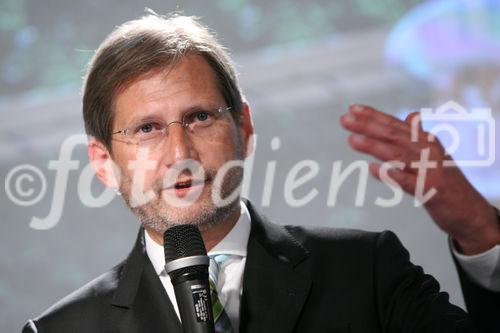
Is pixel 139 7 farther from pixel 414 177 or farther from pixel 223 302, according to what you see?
pixel 414 177

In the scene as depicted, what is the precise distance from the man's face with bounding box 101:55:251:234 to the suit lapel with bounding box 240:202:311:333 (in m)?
0.17

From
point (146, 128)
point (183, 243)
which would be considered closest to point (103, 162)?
point (146, 128)

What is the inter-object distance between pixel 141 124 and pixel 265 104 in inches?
62.6

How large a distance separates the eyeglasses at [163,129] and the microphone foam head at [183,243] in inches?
23.8

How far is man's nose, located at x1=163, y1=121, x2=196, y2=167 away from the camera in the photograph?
105 inches

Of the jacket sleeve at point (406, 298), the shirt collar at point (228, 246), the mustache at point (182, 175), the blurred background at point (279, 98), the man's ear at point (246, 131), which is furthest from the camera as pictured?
the blurred background at point (279, 98)

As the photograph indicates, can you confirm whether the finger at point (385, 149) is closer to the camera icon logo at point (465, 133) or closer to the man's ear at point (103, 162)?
the man's ear at point (103, 162)

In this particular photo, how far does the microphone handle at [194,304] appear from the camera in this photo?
1.98m

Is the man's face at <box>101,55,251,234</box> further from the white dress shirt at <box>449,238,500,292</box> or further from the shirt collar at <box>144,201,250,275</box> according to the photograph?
the white dress shirt at <box>449,238,500,292</box>

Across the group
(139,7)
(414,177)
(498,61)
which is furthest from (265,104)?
(414,177)

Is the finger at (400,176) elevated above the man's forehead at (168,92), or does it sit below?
below

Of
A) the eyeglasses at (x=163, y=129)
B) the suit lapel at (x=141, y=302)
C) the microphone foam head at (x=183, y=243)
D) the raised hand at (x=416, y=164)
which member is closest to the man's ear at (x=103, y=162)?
the eyeglasses at (x=163, y=129)

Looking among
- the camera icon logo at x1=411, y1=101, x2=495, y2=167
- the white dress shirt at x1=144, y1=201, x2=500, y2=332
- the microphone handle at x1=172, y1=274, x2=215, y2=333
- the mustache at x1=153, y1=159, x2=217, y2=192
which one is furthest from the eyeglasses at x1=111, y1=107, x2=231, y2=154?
the camera icon logo at x1=411, y1=101, x2=495, y2=167

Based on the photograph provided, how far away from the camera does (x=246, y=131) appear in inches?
124
